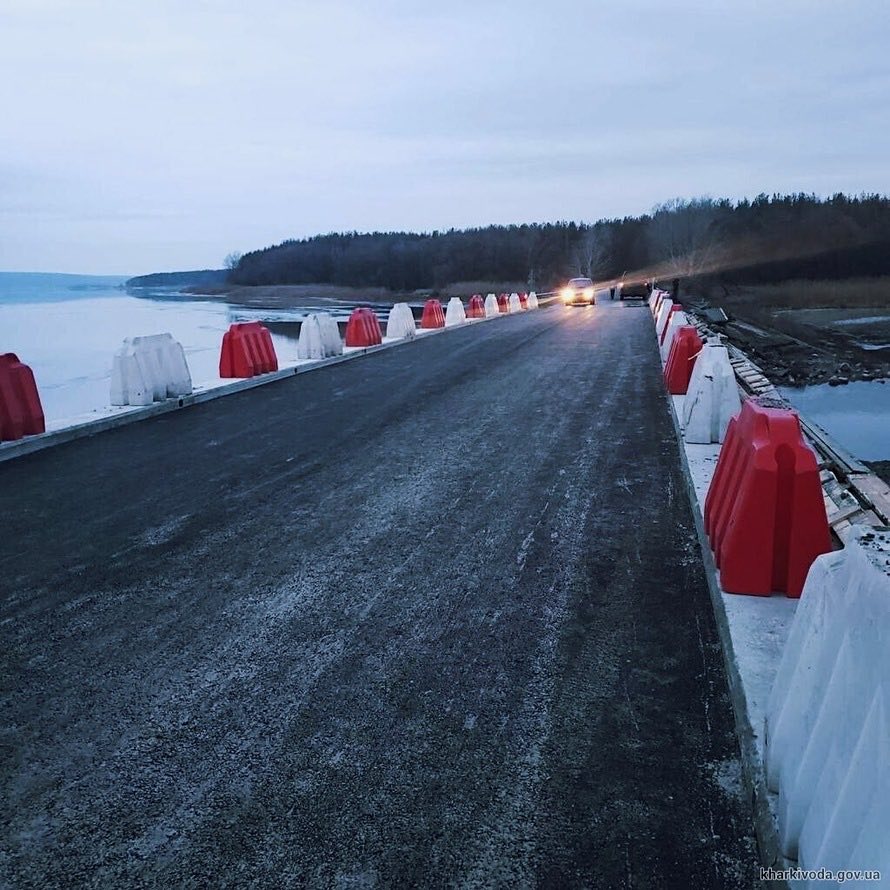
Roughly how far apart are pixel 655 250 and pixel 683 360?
424 ft

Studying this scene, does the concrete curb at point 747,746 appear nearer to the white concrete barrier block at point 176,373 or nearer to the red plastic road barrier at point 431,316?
the white concrete barrier block at point 176,373

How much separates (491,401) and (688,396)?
126 inches

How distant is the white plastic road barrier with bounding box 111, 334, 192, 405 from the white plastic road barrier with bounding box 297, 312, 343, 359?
4.89m

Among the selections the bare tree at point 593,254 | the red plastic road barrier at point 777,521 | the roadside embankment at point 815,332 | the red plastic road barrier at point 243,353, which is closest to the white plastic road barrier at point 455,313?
the red plastic road barrier at point 243,353

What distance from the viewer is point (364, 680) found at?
336 centimetres

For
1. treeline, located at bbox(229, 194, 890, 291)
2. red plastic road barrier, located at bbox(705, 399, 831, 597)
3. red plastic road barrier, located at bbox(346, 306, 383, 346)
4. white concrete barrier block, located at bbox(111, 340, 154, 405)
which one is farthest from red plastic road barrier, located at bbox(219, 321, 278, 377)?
treeline, located at bbox(229, 194, 890, 291)

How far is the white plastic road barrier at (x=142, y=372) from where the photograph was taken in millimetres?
9859

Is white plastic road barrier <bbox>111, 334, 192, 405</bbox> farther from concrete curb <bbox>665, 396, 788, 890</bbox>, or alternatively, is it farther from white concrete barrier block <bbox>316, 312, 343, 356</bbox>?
concrete curb <bbox>665, 396, 788, 890</bbox>

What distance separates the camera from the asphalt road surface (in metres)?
2.39

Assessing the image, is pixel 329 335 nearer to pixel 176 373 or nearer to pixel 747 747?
pixel 176 373

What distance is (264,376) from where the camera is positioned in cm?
1245

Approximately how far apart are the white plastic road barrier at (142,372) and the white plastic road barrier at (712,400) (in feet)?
21.8

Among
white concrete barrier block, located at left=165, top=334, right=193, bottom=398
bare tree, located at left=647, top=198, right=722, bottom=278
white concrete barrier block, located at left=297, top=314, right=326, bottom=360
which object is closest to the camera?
white concrete barrier block, located at left=165, top=334, right=193, bottom=398

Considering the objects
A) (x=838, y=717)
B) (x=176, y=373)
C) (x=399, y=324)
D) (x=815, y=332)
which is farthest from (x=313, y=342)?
(x=815, y=332)
